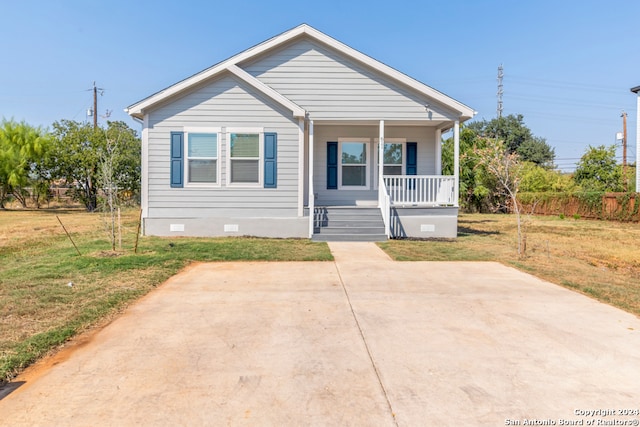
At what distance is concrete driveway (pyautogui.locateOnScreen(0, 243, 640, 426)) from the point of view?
2484 mm

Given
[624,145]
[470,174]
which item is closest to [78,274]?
[470,174]

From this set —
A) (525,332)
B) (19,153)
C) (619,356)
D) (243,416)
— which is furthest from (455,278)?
(19,153)

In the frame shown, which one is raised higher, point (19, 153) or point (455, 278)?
point (19, 153)

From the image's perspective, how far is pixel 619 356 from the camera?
133 inches

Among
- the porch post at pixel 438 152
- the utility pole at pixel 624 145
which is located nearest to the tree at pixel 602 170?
the utility pole at pixel 624 145

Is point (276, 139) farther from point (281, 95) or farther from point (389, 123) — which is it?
point (389, 123)

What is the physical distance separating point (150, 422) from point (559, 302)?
493 cm

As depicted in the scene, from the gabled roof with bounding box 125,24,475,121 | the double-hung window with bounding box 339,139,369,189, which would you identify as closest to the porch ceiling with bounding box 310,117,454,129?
the gabled roof with bounding box 125,24,475,121

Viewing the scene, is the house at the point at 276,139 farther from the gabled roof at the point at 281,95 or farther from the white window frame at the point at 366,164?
the white window frame at the point at 366,164

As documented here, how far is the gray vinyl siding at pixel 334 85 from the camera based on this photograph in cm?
1209

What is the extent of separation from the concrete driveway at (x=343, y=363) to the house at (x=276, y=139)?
6.24 metres

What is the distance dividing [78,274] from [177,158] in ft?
19.0

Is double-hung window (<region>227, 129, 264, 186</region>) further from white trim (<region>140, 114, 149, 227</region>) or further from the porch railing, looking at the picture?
the porch railing

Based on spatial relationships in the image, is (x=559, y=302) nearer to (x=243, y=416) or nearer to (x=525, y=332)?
(x=525, y=332)
